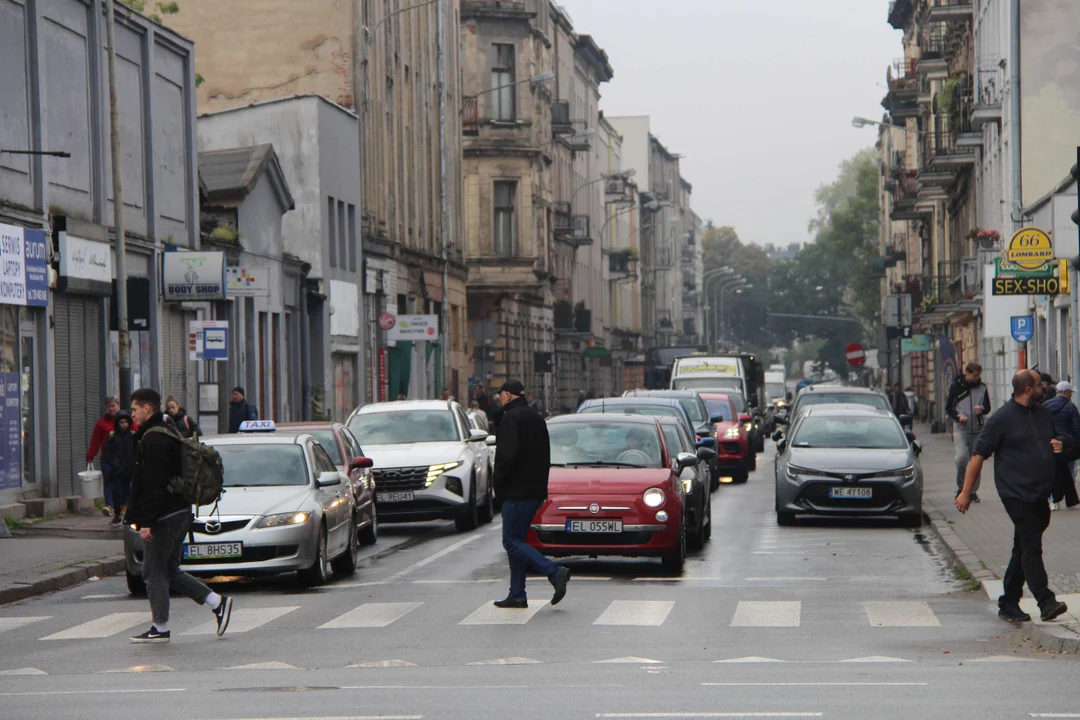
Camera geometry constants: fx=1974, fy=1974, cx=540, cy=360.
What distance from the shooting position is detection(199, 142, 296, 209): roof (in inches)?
1537

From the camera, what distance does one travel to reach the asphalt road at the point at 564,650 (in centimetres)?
977

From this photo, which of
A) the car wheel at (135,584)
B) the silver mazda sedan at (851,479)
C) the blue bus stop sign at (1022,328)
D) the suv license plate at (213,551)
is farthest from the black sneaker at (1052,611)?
the blue bus stop sign at (1022,328)

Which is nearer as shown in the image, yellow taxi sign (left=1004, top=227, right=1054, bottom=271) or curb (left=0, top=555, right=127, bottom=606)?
curb (left=0, top=555, right=127, bottom=606)

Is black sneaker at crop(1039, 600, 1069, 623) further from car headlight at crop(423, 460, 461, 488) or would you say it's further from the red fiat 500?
car headlight at crop(423, 460, 461, 488)

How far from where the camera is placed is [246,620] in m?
14.8

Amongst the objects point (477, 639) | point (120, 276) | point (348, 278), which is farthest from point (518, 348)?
point (477, 639)

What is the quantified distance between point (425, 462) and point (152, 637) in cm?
1088

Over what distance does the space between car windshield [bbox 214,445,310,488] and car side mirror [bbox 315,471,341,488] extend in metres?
0.17

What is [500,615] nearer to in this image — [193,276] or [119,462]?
[119,462]

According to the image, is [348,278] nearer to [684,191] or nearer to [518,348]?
[518,348]

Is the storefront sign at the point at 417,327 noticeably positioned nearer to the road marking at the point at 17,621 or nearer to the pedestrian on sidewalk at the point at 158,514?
the road marking at the point at 17,621

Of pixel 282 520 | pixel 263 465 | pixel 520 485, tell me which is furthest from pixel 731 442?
pixel 520 485

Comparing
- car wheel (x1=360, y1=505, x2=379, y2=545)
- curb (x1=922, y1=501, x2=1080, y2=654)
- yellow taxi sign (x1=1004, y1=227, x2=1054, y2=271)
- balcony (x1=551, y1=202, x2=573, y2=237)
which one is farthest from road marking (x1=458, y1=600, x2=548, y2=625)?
balcony (x1=551, y1=202, x2=573, y2=237)

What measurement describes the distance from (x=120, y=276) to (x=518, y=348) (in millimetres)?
47022
